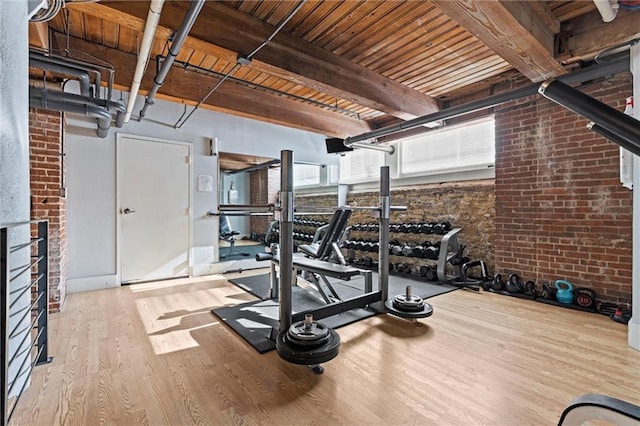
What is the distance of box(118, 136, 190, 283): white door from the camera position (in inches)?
168

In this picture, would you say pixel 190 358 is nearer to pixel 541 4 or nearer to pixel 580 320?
pixel 580 320

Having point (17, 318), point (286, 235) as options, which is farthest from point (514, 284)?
point (17, 318)

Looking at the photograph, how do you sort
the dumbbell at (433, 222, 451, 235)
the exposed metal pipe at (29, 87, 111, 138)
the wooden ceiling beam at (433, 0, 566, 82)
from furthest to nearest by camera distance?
the dumbbell at (433, 222, 451, 235) → the exposed metal pipe at (29, 87, 111, 138) → the wooden ceiling beam at (433, 0, 566, 82)

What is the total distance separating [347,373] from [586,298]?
2898 millimetres

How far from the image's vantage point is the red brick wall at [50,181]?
3.10m

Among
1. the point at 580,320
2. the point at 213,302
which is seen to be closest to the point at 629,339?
the point at 580,320

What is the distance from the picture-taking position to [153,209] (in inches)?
176

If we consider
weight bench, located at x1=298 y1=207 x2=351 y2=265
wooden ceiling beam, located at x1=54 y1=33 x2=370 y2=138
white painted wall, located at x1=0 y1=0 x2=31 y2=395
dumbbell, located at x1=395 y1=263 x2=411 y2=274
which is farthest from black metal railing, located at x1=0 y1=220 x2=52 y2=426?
dumbbell, located at x1=395 y1=263 x2=411 y2=274

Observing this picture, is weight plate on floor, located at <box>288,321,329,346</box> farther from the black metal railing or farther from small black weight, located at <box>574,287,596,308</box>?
small black weight, located at <box>574,287,596,308</box>

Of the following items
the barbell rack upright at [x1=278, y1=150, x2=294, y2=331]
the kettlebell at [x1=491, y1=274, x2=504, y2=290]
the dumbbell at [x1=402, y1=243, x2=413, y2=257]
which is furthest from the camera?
the dumbbell at [x1=402, y1=243, x2=413, y2=257]

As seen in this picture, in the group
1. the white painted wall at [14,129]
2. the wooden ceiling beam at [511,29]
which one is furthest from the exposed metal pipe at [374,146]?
the white painted wall at [14,129]

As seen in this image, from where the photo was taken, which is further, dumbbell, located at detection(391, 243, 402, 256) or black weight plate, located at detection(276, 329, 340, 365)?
dumbbell, located at detection(391, 243, 402, 256)

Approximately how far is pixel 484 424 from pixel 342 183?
17.9 feet

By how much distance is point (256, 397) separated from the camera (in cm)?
173
